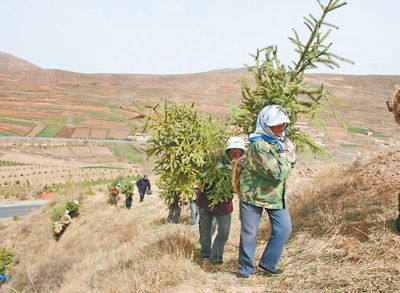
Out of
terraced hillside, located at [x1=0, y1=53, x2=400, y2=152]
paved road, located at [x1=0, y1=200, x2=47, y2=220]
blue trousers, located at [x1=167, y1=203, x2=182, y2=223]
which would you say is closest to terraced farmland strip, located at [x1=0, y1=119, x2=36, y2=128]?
terraced hillside, located at [x1=0, y1=53, x2=400, y2=152]

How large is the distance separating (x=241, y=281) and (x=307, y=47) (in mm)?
2955

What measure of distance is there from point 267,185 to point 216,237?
135 centimetres

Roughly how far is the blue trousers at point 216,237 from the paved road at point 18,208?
25.7 meters

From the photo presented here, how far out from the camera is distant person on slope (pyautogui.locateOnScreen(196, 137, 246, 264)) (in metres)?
4.59

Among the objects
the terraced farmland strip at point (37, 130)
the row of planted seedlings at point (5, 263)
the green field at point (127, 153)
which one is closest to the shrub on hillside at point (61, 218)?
the row of planted seedlings at point (5, 263)

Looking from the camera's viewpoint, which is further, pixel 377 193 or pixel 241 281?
pixel 377 193

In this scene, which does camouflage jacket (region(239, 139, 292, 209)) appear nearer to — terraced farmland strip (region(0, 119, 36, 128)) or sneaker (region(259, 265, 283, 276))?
sneaker (region(259, 265, 283, 276))

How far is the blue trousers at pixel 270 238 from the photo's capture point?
12.3 ft

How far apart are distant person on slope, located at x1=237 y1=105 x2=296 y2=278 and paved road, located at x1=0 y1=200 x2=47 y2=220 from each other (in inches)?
1064

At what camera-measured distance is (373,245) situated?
A: 12.8 ft

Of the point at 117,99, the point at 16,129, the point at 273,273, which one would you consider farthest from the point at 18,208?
the point at 117,99

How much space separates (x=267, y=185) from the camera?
3754 millimetres

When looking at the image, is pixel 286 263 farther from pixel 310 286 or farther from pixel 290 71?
pixel 290 71

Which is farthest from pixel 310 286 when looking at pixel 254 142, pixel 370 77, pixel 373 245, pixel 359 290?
pixel 370 77
